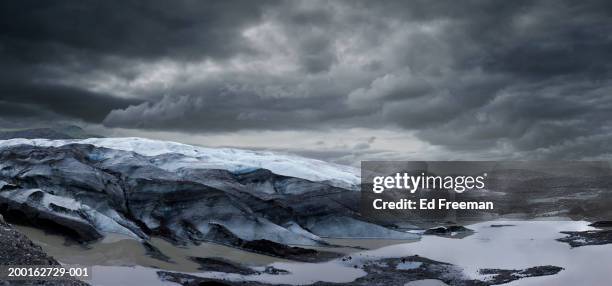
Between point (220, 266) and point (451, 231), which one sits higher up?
point (451, 231)

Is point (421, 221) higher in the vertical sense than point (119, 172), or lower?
lower

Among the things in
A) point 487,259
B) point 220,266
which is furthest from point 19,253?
point 487,259

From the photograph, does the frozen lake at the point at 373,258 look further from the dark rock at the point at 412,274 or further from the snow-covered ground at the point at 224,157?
the snow-covered ground at the point at 224,157

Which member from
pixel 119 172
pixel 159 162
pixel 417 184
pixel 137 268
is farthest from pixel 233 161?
pixel 137 268

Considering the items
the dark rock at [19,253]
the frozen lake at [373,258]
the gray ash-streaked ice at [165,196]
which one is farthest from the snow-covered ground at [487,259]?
the gray ash-streaked ice at [165,196]

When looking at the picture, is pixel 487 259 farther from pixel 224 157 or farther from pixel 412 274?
pixel 224 157

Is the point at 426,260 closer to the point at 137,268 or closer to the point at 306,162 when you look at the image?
the point at 137,268
